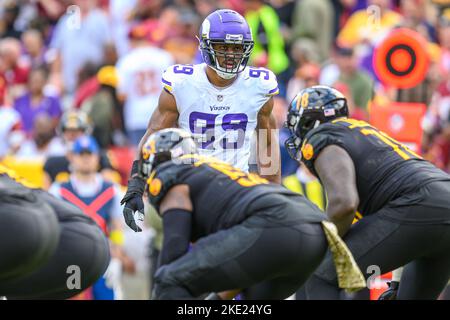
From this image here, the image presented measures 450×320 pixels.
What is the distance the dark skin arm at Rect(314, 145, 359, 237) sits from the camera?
6.64m

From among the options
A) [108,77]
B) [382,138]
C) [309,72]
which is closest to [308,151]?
[382,138]

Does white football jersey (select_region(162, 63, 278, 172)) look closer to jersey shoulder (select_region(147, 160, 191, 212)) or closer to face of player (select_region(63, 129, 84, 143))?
jersey shoulder (select_region(147, 160, 191, 212))

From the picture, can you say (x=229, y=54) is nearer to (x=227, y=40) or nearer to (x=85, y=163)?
(x=227, y=40)

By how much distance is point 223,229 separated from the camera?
6008 mm


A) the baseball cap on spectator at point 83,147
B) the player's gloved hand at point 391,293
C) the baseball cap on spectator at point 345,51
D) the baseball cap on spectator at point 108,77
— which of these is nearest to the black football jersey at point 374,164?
Answer: the player's gloved hand at point 391,293

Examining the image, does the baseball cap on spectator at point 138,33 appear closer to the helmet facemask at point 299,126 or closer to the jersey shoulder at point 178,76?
the jersey shoulder at point 178,76

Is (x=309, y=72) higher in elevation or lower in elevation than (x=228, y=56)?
lower

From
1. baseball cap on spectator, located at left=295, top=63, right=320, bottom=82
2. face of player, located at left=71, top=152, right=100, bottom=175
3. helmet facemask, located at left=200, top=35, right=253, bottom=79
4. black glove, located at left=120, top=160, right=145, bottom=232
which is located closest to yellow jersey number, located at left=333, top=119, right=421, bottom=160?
helmet facemask, located at left=200, top=35, right=253, bottom=79

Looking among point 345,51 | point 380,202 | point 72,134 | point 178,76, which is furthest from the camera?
point 345,51

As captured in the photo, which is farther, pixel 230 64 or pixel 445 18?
pixel 445 18

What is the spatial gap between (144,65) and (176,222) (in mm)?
6792

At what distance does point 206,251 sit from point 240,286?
0.28 metres

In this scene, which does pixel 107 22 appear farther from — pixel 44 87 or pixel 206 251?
pixel 206 251

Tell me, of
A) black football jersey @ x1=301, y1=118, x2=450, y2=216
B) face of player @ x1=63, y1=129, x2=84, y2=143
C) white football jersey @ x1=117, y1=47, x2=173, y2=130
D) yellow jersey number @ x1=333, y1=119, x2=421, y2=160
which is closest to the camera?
black football jersey @ x1=301, y1=118, x2=450, y2=216
